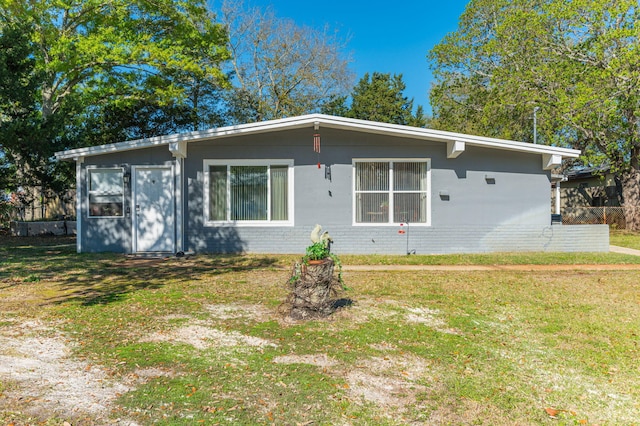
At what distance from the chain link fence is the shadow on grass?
1774 centimetres

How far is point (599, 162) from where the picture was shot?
652 inches

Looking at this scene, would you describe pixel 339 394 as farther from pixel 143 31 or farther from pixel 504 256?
pixel 143 31

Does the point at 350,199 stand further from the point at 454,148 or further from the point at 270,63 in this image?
the point at 270,63

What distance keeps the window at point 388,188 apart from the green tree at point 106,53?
976cm

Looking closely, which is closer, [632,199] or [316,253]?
[316,253]

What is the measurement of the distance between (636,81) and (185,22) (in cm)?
1840

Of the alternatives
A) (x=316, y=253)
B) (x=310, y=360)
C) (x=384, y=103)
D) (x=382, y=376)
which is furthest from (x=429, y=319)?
(x=384, y=103)

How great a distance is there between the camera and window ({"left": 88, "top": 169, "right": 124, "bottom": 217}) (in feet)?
33.1

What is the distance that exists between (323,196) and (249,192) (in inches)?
73.0

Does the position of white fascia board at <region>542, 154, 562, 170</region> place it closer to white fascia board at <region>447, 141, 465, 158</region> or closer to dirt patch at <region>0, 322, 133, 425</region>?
white fascia board at <region>447, 141, 465, 158</region>

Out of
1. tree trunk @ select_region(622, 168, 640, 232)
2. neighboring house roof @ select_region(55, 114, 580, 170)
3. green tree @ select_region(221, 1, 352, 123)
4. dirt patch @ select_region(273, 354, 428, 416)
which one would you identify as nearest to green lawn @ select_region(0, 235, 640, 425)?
dirt patch @ select_region(273, 354, 428, 416)

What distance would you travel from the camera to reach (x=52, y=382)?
9.84 ft

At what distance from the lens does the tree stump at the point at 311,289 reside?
4.60m

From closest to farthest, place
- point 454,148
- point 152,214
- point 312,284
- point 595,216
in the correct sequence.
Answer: point 312,284
point 454,148
point 152,214
point 595,216
